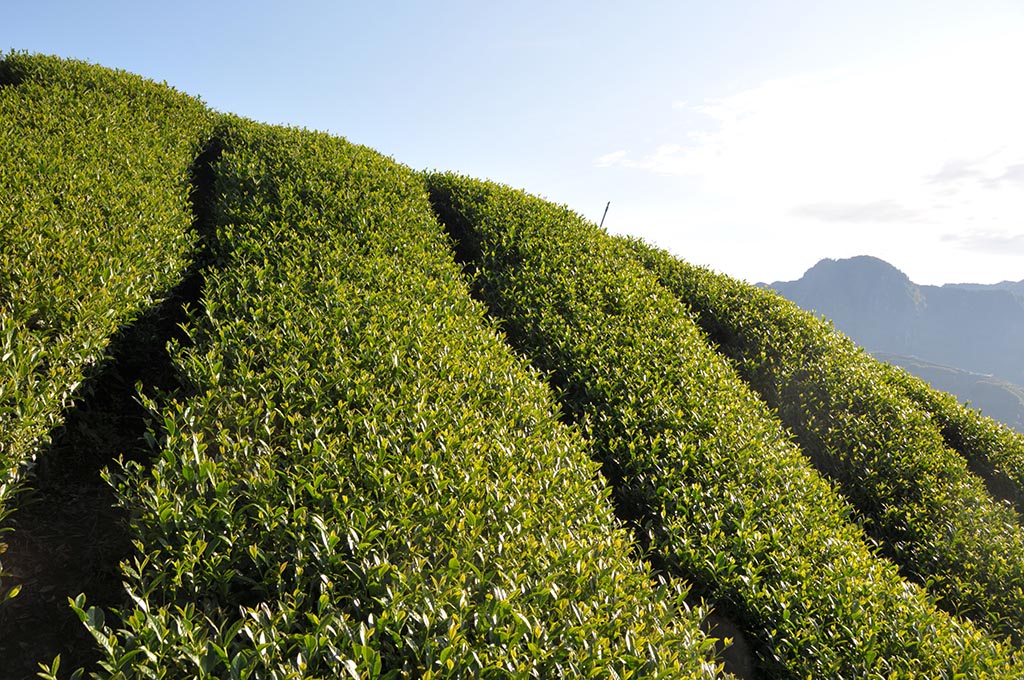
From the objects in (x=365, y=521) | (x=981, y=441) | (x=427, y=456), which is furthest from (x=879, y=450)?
(x=365, y=521)

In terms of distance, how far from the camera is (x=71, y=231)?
7.06 meters

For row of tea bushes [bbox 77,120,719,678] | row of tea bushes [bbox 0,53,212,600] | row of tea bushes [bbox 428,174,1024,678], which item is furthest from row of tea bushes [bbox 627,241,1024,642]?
row of tea bushes [bbox 0,53,212,600]

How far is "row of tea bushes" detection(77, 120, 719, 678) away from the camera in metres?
3.51

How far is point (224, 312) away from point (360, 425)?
282cm

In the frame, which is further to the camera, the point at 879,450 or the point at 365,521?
the point at 879,450

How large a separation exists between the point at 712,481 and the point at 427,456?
3860 millimetres

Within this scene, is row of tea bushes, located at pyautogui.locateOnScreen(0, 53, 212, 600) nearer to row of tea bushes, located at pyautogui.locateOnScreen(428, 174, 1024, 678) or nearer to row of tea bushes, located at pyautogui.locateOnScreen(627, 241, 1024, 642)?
row of tea bushes, located at pyautogui.locateOnScreen(428, 174, 1024, 678)

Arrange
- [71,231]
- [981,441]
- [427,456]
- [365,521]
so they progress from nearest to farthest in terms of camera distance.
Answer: [365,521] → [427,456] → [71,231] → [981,441]

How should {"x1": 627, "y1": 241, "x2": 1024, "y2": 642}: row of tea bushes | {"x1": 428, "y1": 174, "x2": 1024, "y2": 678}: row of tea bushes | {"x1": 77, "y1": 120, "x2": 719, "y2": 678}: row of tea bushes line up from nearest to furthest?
{"x1": 77, "y1": 120, "x2": 719, "y2": 678}: row of tea bushes
{"x1": 428, "y1": 174, "x2": 1024, "y2": 678}: row of tea bushes
{"x1": 627, "y1": 241, "x2": 1024, "y2": 642}: row of tea bushes

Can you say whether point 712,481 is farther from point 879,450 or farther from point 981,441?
point 981,441

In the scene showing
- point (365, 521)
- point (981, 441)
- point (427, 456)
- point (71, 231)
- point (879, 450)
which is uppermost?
point (71, 231)

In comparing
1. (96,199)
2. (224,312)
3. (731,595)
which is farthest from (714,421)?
(96,199)

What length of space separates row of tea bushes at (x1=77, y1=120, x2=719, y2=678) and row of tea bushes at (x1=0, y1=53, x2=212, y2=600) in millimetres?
1002

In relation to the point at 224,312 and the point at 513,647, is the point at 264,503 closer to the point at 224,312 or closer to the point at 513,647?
the point at 513,647
